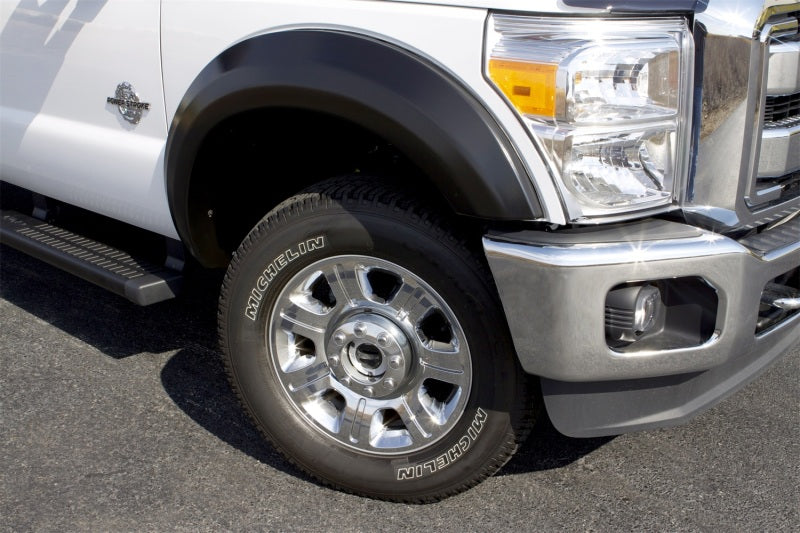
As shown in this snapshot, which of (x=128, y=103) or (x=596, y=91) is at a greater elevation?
(x=596, y=91)

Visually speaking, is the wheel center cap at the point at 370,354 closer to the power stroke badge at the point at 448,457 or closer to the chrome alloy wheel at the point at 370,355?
the chrome alloy wheel at the point at 370,355

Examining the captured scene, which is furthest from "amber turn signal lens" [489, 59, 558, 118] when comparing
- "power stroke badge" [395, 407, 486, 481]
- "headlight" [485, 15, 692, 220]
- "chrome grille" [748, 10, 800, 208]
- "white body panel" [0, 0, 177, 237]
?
"white body panel" [0, 0, 177, 237]

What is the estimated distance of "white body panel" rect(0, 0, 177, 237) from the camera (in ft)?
9.48

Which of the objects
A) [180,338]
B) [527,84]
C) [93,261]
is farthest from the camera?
[180,338]

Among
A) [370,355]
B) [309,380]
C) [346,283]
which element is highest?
[346,283]

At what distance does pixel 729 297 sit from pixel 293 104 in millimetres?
1207

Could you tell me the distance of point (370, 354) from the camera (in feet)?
8.71

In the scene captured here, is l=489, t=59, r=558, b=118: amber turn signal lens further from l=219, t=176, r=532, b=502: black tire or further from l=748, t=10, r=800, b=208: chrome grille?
l=748, t=10, r=800, b=208: chrome grille

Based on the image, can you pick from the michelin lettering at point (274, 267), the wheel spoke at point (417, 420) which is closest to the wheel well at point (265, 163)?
the michelin lettering at point (274, 267)

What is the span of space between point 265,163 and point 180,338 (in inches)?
43.9

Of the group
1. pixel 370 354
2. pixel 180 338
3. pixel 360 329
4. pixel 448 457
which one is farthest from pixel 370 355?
pixel 180 338

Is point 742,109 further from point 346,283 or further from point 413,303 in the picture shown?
point 346,283

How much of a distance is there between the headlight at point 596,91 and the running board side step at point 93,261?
147 centimetres

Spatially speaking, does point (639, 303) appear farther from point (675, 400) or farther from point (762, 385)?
point (762, 385)
